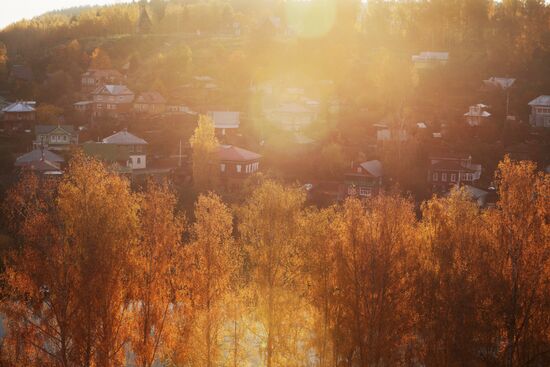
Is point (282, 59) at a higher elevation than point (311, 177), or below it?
higher

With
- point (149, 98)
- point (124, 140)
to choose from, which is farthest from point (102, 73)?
point (124, 140)

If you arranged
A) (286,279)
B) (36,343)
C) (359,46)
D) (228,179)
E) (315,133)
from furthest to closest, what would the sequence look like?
1. (359,46)
2. (315,133)
3. (228,179)
4. (286,279)
5. (36,343)

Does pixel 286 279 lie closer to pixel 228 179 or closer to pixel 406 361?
pixel 406 361

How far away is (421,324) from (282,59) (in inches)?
1457

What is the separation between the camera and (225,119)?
3353cm

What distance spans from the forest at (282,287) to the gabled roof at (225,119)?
21268 mm

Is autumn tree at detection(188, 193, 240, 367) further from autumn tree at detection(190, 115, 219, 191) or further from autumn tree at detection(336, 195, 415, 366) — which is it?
→ autumn tree at detection(190, 115, 219, 191)

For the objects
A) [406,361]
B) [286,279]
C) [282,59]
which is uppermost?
[282,59]

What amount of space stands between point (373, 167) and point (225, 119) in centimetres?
1027

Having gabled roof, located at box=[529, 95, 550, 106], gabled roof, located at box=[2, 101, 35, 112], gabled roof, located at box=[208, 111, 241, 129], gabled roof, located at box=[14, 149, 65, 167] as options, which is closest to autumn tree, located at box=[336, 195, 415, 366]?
gabled roof, located at box=[14, 149, 65, 167]

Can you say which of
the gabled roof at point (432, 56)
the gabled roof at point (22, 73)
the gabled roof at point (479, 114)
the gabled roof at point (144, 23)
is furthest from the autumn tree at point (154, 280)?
the gabled roof at point (144, 23)

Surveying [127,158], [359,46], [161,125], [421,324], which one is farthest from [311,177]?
[359,46]

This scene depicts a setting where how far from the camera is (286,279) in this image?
12.1 metres

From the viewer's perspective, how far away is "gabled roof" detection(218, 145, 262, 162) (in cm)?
2705
